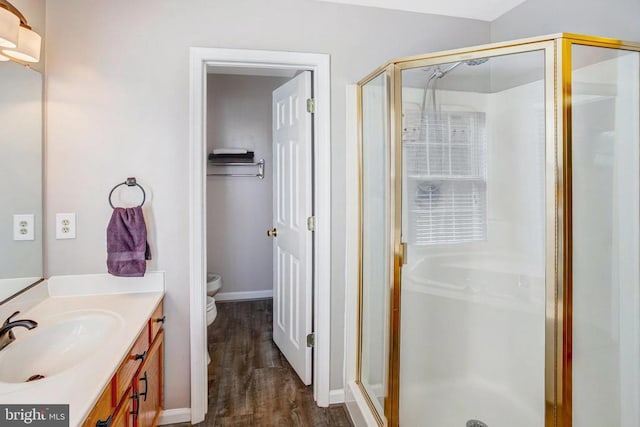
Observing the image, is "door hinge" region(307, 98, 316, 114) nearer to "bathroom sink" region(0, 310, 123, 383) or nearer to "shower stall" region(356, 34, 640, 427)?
"shower stall" region(356, 34, 640, 427)

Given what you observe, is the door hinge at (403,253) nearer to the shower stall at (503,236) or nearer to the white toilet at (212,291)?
the shower stall at (503,236)

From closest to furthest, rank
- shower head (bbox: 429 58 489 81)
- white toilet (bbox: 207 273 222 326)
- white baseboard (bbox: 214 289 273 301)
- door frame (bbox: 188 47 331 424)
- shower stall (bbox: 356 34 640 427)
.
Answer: shower stall (bbox: 356 34 640 427) → shower head (bbox: 429 58 489 81) → door frame (bbox: 188 47 331 424) → white toilet (bbox: 207 273 222 326) → white baseboard (bbox: 214 289 273 301)

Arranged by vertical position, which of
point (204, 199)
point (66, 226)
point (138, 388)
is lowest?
point (138, 388)

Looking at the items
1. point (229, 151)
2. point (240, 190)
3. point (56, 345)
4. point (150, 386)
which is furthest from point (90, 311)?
point (240, 190)

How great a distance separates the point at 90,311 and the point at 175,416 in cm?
84

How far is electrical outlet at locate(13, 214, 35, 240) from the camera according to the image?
1445 mm

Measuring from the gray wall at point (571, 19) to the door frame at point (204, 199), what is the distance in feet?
3.81

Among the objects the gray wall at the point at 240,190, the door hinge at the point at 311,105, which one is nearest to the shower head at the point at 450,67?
the door hinge at the point at 311,105

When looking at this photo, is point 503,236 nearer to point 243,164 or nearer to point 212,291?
point 212,291

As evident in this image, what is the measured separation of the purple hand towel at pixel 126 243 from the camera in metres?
1.72

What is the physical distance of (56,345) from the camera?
1331 mm

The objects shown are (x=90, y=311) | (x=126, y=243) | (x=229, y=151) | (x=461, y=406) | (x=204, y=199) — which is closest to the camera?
(x=90, y=311)

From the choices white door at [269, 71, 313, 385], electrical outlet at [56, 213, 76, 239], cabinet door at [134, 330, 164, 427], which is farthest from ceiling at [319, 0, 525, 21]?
cabinet door at [134, 330, 164, 427]

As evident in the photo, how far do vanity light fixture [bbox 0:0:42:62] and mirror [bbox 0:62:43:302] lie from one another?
0.06 m
